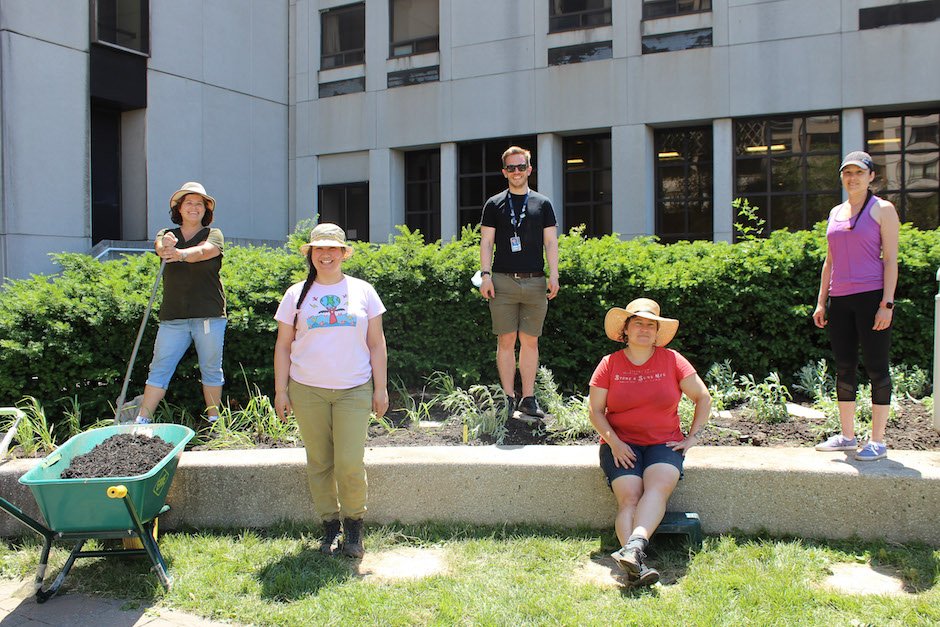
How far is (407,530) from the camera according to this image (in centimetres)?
452

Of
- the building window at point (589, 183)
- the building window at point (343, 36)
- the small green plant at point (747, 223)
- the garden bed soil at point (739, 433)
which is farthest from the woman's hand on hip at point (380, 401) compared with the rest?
the building window at point (343, 36)

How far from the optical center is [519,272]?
5.56 m

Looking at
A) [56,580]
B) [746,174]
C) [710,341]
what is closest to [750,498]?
[710,341]

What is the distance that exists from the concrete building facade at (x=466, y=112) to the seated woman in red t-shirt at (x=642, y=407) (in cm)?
1217

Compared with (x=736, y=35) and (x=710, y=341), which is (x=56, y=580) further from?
(x=736, y=35)

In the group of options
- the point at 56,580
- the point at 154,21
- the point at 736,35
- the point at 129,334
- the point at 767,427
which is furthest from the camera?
the point at 154,21

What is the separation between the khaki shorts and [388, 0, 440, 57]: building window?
14.4 meters

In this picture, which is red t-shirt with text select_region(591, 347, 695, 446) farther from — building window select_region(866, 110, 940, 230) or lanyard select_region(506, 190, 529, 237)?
building window select_region(866, 110, 940, 230)

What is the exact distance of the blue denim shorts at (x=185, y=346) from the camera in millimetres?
5496

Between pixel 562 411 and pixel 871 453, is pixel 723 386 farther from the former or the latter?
pixel 871 453

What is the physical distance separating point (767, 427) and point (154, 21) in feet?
54.0

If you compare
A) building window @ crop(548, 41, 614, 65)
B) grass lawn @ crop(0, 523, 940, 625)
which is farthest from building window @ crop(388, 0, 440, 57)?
grass lawn @ crop(0, 523, 940, 625)

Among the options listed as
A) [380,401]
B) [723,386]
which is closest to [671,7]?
[723,386]

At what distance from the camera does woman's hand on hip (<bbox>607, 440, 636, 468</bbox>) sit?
4.15 m
